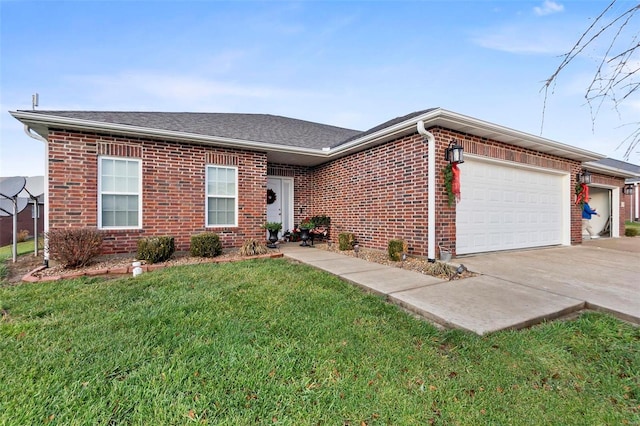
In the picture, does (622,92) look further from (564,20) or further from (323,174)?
(323,174)

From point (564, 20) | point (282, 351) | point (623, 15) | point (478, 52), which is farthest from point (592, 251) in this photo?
point (282, 351)

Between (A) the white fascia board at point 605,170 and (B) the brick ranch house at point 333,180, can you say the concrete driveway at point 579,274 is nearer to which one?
(B) the brick ranch house at point 333,180

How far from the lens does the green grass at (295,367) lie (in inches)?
63.2

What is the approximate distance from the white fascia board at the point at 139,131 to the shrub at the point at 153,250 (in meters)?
2.38

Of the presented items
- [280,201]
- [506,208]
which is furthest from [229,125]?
[506,208]

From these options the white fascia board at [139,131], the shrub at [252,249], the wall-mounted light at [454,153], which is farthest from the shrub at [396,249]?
the white fascia board at [139,131]

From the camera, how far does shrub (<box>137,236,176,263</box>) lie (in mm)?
5309

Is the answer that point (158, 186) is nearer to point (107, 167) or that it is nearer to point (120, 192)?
point (120, 192)

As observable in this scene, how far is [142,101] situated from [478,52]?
1036 cm

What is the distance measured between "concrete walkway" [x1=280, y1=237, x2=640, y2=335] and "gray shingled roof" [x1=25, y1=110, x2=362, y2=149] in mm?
3948

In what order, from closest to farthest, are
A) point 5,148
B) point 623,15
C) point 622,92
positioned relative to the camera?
1. point 623,15
2. point 622,92
3. point 5,148

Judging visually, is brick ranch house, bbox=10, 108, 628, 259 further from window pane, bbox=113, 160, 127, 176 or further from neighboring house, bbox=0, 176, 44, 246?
neighboring house, bbox=0, 176, 44, 246

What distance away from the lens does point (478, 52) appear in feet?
13.4

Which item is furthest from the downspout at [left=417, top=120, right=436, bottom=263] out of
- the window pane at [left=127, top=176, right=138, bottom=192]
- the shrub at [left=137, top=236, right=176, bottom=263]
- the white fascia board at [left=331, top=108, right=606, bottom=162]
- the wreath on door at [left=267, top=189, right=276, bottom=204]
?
the window pane at [left=127, top=176, right=138, bottom=192]
